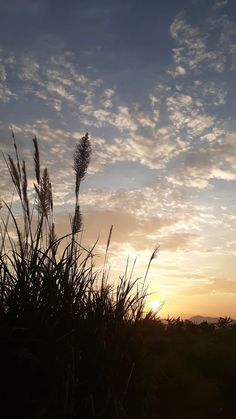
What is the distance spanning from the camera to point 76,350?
312 cm

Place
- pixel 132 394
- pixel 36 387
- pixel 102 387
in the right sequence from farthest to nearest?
pixel 132 394, pixel 102 387, pixel 36 387

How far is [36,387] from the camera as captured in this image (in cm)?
294

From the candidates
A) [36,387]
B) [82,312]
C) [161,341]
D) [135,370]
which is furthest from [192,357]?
[36,387]

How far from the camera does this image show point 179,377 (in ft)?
15.5

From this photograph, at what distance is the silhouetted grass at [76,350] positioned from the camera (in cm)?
291

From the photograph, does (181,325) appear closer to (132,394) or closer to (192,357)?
(192,357)

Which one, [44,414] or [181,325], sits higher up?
[181,325]

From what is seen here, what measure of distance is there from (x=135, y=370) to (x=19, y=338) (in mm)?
1129

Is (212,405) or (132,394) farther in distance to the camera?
(212,405)

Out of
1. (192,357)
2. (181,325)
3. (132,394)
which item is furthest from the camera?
(181,325)

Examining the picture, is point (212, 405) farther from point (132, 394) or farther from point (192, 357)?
point (132, 394)

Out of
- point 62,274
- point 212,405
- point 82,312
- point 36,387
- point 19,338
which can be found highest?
point 62,274

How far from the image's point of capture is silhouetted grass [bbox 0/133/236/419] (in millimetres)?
2906

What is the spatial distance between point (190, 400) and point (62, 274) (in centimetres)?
205
